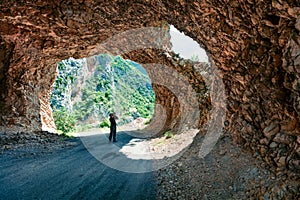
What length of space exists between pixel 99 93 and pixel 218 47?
39701 millimetres

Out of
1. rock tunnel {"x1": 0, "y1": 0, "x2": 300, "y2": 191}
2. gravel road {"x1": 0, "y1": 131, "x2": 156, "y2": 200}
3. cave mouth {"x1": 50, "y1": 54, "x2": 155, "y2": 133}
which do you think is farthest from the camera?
cave mouth {"x1": 50, "y1": 54, "x2": 155, "y2": 133}

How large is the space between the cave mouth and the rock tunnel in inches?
520

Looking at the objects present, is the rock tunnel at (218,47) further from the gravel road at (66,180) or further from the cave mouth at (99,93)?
the cave mouth at (99,93)

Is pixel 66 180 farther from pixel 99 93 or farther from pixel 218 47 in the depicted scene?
pixel 99 93

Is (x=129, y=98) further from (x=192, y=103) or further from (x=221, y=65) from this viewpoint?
(x=221, y=65)

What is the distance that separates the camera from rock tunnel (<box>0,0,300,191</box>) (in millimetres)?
3887

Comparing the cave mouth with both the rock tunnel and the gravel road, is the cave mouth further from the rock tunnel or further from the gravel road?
the gravel road

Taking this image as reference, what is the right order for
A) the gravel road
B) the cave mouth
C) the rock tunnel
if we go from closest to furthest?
the rock tunnel < the gravel road < the cave mouth

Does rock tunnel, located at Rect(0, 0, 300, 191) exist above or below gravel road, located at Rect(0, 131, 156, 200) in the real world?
above

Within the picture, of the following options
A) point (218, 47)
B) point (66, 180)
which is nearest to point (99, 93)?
point (66, 180)

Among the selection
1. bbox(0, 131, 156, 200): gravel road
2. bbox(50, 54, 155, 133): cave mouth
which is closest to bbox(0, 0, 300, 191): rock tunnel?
bbox(0, 131, 156, 200): gravel road

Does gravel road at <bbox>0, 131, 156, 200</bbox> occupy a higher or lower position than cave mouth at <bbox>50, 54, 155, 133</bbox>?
lower

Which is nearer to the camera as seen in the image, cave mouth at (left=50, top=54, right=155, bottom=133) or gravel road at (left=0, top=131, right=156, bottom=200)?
gravel road at (left=0, top=131, right=156, bottom=200)


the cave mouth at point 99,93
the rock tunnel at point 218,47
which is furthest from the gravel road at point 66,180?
the cave mouth at point 99,93
